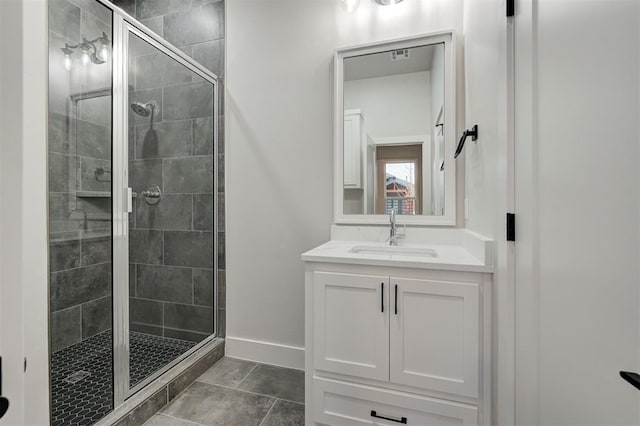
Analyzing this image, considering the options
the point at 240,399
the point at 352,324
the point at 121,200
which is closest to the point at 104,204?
the point at 121,200

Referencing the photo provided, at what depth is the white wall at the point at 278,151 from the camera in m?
1.97

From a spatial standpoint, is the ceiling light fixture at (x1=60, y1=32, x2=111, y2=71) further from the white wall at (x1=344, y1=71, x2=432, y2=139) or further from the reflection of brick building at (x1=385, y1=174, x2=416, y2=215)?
the reflection of brick building at (x1=385, y1=174, x2=416, y2=215)

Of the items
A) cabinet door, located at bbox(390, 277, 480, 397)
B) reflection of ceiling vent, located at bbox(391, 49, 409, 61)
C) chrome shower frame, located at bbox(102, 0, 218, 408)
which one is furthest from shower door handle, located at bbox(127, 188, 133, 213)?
reflection of ceiling vent, located at bbox(391, 49, 409, 61)

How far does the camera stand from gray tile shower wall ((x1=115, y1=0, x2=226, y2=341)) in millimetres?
1831

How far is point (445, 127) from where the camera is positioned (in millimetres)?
1751

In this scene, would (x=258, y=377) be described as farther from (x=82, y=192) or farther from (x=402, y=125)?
(x=402, y=125)

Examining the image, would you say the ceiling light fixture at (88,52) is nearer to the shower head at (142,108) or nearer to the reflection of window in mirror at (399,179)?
the shower head at (142,108)

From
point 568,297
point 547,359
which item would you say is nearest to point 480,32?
point 568,297

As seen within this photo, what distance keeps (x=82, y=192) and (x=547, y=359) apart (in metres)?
2.18

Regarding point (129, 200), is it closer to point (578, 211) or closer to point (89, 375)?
point (89, 375)

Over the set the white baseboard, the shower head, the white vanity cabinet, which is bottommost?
the white baseboard

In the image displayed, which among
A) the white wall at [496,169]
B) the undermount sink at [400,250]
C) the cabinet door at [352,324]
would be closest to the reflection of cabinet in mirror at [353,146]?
the undermount sink at [400,250]

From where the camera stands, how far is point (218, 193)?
2197 mm

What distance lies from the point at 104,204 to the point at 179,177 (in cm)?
58
